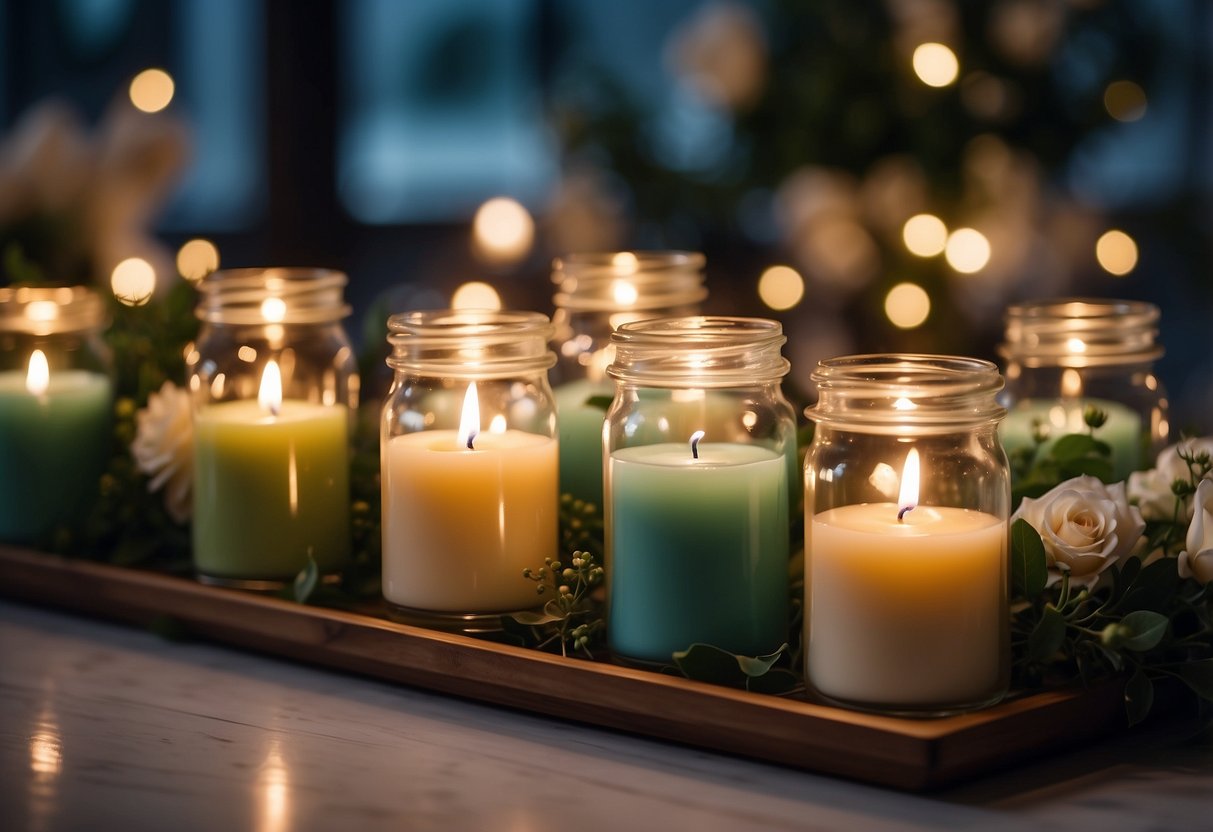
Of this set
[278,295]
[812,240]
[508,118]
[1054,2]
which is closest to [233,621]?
[278,295]

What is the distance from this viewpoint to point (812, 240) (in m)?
2.48

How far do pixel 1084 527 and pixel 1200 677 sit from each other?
115 millimetres

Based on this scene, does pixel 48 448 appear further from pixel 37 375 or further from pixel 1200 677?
pixel 1200 677

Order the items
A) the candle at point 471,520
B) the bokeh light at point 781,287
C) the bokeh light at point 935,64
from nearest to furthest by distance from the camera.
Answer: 1. the candle at point 471,520
2. the bokeh light at point 935,64
3. the bokeh light at point 781,287

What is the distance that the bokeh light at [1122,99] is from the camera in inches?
94.6

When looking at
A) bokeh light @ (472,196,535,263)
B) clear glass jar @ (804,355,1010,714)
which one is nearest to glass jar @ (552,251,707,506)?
clear glass jar @ (804,355,1010,714)

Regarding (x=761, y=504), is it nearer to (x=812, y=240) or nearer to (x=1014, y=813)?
(x=1014, y=813)

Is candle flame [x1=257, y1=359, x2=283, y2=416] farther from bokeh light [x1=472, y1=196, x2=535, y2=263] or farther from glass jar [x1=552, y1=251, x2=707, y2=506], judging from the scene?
bokeh light [x1=472, y1=196, x2=535, y2=263]

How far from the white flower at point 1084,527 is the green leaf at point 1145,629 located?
0.15ft

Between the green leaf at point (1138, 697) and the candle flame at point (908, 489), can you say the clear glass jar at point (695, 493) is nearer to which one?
the candle flame at point (908, 489)

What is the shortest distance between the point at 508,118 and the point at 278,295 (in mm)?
2956

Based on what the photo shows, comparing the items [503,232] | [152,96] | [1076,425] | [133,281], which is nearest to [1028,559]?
[1076,425]

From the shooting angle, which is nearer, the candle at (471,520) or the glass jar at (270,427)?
the candle at (471,520)

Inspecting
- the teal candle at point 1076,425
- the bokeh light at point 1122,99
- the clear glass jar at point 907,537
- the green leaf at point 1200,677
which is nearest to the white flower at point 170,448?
the clear glass jar at point 907,537
